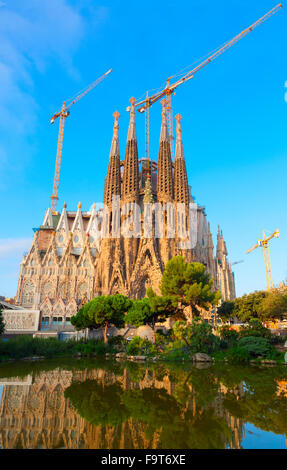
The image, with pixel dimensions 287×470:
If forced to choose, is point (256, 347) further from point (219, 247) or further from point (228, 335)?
point (219, 247)

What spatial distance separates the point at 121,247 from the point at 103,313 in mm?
17002

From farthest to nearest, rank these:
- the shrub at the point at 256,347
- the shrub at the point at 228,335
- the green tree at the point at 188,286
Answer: the green tree at the point at 188,286 < the shrub at the point at 228,335 < the shrub at the point at 256,347

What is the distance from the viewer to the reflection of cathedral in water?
454 centimetres

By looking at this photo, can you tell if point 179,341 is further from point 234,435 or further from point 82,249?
point 82,249

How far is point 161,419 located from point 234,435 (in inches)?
54.6

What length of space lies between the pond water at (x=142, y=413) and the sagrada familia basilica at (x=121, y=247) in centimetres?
2459

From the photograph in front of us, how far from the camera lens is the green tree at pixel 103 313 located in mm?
21266

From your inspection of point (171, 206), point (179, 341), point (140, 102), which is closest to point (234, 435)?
point (179, 341)

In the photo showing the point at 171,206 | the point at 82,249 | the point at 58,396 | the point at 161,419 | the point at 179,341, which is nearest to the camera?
the point at 161,419

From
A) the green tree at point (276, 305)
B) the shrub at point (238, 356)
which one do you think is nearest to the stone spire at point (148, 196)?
the green tree at point (276, 305)

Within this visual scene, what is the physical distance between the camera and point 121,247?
3791 cm

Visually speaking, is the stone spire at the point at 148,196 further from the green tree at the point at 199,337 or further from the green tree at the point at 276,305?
the green tree at the point at 199,337

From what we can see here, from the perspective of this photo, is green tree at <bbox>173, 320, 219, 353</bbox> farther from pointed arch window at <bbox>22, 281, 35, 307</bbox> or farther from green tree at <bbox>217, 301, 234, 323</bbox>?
pointed arch window at <bbox>22, 281, 35, 307</bbox>
